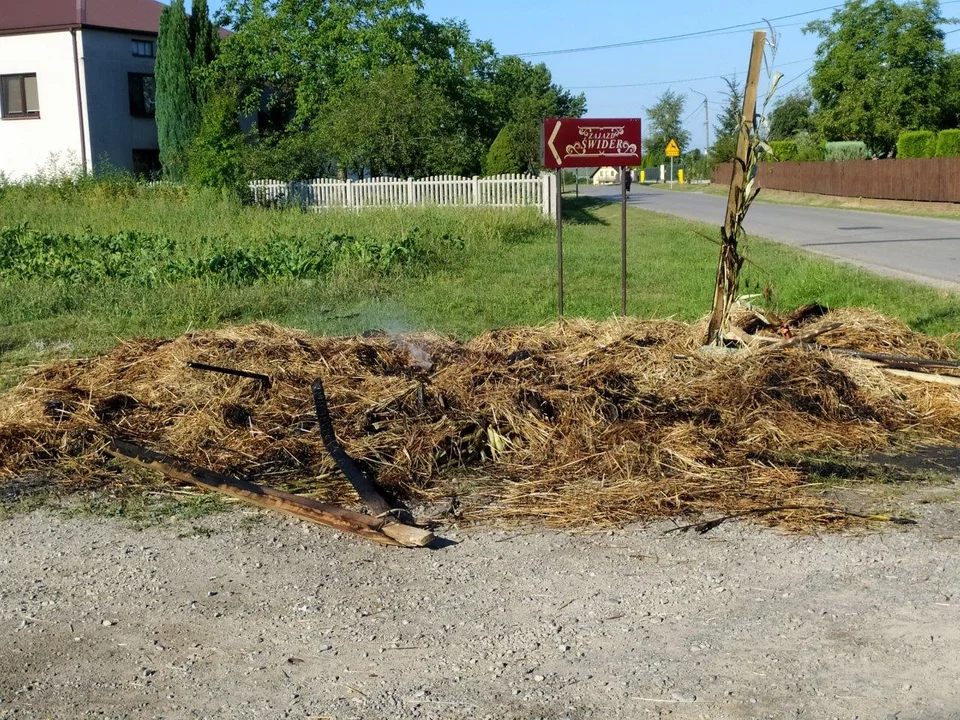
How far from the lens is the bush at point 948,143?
122 feet

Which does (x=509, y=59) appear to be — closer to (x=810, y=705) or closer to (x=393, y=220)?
(x=393, y=220)

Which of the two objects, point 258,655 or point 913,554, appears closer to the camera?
point 258,655

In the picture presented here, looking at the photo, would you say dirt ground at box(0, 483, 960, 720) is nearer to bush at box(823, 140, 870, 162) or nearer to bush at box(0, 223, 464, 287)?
bush at box(0, 223, 464, 287)

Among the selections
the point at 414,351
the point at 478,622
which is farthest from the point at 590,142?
the point at 478,622

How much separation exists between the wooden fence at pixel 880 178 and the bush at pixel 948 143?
6.77ft

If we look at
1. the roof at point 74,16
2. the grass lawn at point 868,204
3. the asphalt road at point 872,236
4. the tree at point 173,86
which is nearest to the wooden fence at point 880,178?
the grass lawn at point 868,204

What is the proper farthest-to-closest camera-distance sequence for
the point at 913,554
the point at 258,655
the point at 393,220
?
the point at 393,220 < the point at 913,554 < the point at 258,655

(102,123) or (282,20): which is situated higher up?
(282,20)

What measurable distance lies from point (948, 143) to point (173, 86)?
27.3 m

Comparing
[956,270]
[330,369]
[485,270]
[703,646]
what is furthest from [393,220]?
[703,646]

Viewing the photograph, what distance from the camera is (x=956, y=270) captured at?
15180 millimetres

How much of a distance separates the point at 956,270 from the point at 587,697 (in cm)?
1367

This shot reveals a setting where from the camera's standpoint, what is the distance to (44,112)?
1501 inches

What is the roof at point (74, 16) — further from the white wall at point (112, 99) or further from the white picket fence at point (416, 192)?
the white picket fence at point (416, 192)
